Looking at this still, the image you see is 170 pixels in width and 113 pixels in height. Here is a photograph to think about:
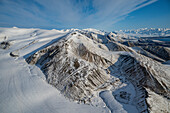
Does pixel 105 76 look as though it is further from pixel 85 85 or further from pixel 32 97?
pixel 32 97

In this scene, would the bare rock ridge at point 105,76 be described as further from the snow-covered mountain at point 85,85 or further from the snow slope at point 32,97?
the snow slope at point 32,97

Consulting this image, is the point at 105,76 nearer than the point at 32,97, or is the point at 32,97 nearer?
the point at 32,97

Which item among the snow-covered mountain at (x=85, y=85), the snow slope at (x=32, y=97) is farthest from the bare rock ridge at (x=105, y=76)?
the snow slope at (x=32, y=97)

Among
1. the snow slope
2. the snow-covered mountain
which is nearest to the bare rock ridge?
the snow-covered mountain

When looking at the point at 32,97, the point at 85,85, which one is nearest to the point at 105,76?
the point at 85,85

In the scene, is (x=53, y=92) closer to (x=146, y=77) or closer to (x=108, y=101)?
(x=108, y=101)

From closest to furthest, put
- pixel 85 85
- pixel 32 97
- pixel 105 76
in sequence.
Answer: pixel 32 97 → pixel 85 85 → pixel 105 76

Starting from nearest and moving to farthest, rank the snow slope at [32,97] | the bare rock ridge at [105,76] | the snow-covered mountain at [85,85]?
1. the snow slope at [32,97]
2. the snow-covered mountain at [85,85]
3. the bare rock ridge at [105,76]

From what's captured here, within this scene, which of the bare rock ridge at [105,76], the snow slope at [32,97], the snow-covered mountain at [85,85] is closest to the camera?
the snow slope at [32,97]

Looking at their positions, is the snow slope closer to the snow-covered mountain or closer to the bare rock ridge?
the snow-covered mountain

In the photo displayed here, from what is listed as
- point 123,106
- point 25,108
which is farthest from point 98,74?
point 25,108

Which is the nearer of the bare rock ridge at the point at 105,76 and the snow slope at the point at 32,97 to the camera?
the snow slope at the point at 32,97
